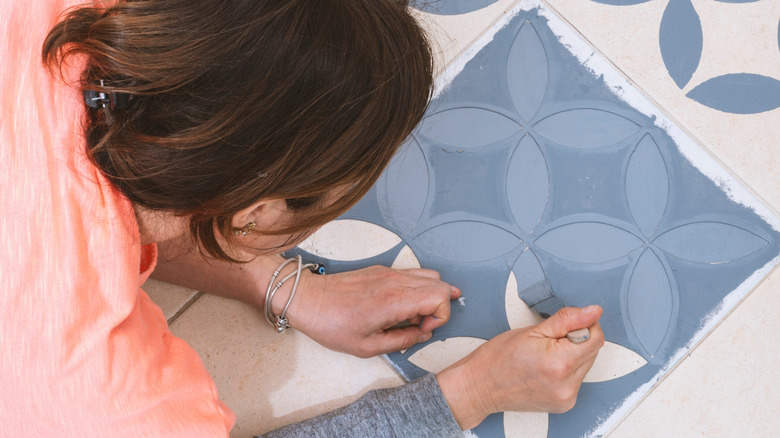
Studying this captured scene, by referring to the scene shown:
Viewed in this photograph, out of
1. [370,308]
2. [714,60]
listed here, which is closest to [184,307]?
[370,308]

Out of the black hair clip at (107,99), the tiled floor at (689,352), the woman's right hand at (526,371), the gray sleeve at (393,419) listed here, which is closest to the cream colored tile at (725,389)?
the tiled floor at (689,352)

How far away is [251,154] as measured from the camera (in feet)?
1.38

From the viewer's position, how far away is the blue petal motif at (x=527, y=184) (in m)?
0.80

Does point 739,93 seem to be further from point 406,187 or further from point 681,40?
point 406,187

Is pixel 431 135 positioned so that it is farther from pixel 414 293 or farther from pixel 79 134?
pixel 79 134

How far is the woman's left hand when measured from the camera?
0.75 m

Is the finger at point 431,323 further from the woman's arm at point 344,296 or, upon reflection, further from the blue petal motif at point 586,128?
the blue petal motif at point 586,128

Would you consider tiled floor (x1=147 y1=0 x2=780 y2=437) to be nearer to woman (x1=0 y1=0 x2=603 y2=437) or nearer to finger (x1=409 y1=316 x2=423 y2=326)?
finger (x1=409 y1=316 x2=423 y2=326)

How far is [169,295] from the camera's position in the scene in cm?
81

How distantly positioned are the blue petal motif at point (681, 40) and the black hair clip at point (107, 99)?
73cm

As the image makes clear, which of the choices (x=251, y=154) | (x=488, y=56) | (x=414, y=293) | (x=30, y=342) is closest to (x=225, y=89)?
(x=251, y=154)

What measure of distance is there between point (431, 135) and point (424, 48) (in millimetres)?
336

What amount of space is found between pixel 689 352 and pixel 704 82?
376 millimetres

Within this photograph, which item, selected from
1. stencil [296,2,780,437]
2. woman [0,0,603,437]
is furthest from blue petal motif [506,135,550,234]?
woman [0,0,603,437]
